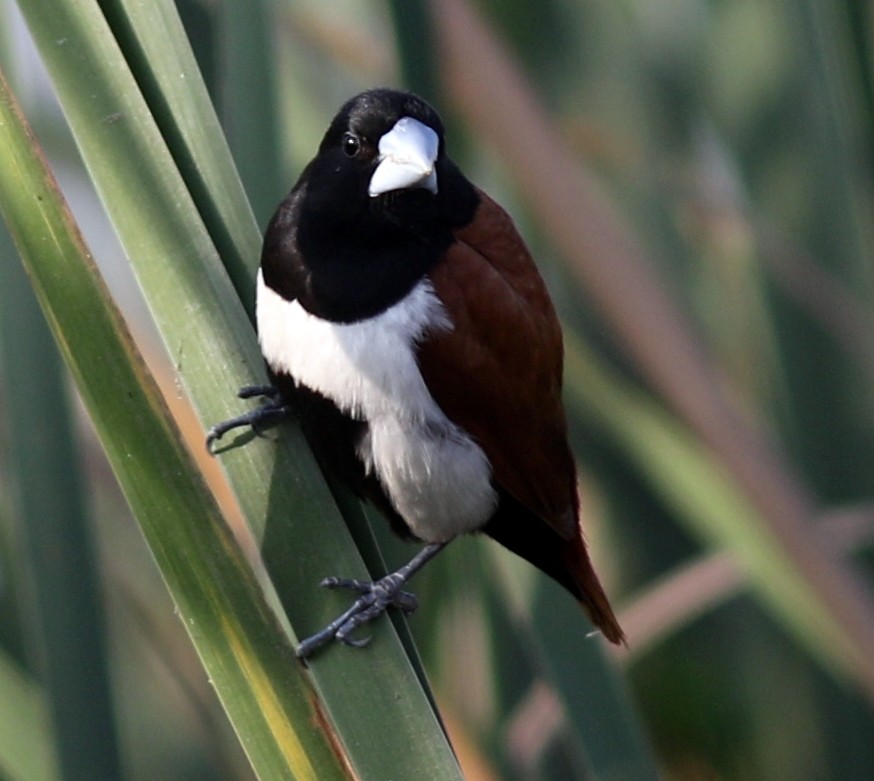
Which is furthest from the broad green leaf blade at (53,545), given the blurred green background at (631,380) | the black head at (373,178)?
the black head at (373,178)

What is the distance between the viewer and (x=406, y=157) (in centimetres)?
106

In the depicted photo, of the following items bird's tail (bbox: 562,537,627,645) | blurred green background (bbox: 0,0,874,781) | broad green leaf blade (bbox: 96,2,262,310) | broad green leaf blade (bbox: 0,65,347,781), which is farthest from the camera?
bird's tail (bbox: 562,537,627,645)

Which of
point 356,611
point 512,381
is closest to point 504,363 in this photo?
point 512,381

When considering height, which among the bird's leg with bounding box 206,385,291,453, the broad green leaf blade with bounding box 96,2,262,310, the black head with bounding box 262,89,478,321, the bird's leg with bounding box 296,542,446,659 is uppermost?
the broad green leaf blade with bounding box 96,2,262,310

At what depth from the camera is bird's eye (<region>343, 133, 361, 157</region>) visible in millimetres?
1114

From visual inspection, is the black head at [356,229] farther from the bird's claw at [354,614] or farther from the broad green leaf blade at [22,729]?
the broad green leaf blade at [22,729]

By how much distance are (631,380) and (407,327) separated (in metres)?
0.70

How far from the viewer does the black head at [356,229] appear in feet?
3.65

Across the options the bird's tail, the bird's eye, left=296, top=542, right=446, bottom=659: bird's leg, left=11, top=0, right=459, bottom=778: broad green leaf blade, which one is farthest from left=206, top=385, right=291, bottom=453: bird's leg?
the bird's tail

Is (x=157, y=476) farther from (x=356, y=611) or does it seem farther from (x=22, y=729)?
(x=22, y=729)

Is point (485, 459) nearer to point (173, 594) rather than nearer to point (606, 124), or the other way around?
point (173, 594)

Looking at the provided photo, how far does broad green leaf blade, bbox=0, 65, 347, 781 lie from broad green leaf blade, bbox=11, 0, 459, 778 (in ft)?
0.21

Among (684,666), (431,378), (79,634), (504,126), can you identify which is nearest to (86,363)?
(79,634)

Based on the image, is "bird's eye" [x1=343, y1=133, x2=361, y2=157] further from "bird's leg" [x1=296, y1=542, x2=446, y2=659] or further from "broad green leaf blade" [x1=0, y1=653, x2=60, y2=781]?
"broad green leaf blade" [x1=0, y1=653, x2=60, y2=781]
